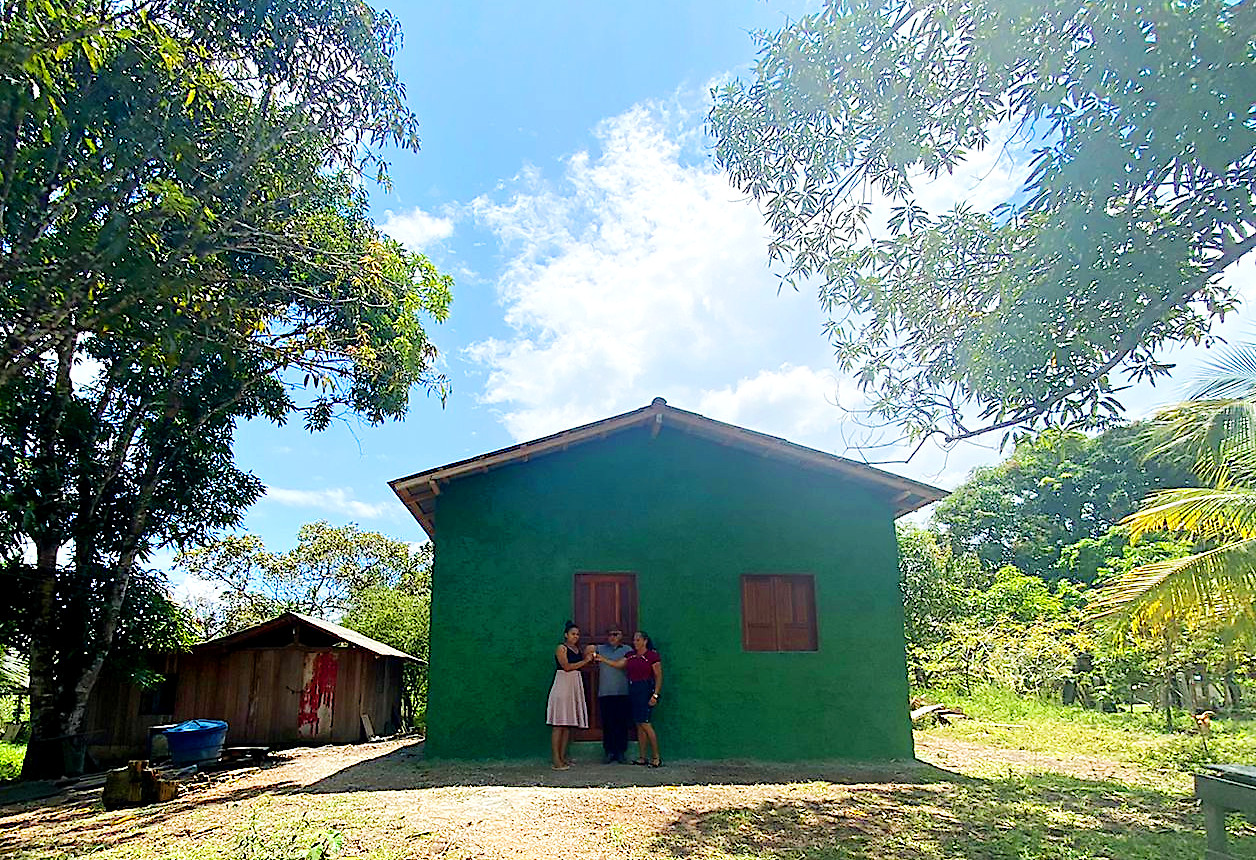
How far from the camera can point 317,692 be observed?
16.2 m

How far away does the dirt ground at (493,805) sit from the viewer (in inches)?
239

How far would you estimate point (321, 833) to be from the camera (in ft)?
20.4

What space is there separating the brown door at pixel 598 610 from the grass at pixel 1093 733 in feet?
20.5

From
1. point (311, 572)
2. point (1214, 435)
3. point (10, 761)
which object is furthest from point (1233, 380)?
point (311, 572)

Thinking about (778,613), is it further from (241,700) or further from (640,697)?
(241,700)

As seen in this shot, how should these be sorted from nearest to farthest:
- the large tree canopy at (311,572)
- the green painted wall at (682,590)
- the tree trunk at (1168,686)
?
the green painted wall at (682,590)
the tree trunk at (1168,686)
the large tree canopy at (311,572)

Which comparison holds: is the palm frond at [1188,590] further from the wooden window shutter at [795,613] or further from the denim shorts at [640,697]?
the denim shorts at [640,697]

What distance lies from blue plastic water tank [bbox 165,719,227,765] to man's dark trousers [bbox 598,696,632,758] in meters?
6.09

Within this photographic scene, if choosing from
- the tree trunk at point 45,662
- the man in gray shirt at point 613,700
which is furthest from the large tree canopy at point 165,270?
the man in gray shirt at point 613,700

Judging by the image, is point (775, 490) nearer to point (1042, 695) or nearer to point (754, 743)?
point (754, 743)

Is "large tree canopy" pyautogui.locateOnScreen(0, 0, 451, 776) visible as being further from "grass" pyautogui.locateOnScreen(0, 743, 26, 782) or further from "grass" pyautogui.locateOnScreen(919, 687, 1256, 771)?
"grass" pyautogui.locateOnScreen(919, 687, 1256, 771)

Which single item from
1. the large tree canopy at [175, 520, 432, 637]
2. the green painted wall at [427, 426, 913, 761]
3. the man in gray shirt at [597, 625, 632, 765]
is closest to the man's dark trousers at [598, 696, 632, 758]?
the man in gray shirt at [597, 625, 632, 765]

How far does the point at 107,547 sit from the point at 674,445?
30.6 ft

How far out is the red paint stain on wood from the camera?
1596 cm
